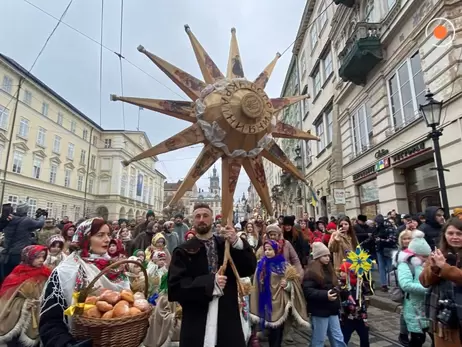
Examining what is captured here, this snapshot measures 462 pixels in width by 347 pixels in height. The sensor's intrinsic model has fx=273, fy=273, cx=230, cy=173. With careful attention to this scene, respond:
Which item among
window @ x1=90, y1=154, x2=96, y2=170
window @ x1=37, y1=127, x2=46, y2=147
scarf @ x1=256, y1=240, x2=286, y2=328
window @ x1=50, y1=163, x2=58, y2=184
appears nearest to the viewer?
scarf @ x1=256, y1=240, x2=286, y2=328

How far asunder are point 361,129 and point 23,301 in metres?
13.2

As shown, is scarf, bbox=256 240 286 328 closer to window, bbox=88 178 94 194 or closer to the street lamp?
the street lamp

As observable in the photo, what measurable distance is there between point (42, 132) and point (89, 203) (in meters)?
15.3

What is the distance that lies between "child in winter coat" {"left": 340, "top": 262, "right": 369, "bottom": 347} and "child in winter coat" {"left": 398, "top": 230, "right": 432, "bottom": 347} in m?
0.51

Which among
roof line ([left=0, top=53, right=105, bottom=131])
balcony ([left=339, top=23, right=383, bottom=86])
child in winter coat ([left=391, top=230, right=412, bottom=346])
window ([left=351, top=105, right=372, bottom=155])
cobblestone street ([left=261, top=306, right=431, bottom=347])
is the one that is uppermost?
roof line ([left=0, top=53, right=105, bottom=131])

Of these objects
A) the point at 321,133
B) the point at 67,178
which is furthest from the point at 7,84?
the point at 321,133

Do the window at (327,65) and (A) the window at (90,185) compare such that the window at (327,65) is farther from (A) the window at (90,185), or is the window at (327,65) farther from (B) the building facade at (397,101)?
(A) the window at (90,185)

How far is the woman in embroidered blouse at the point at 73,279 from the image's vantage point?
1760 millimetres

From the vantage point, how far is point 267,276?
13.8 ft

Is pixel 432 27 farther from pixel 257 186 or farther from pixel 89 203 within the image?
pixel 89 203

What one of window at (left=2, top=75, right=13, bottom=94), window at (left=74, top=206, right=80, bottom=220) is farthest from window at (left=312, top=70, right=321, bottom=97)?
window at (left=74, top=206, right=80, bottom=220)

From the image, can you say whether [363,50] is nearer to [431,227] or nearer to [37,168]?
[431,227]

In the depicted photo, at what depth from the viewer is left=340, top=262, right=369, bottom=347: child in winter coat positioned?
367cm

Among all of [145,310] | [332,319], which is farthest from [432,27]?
[145,310]
